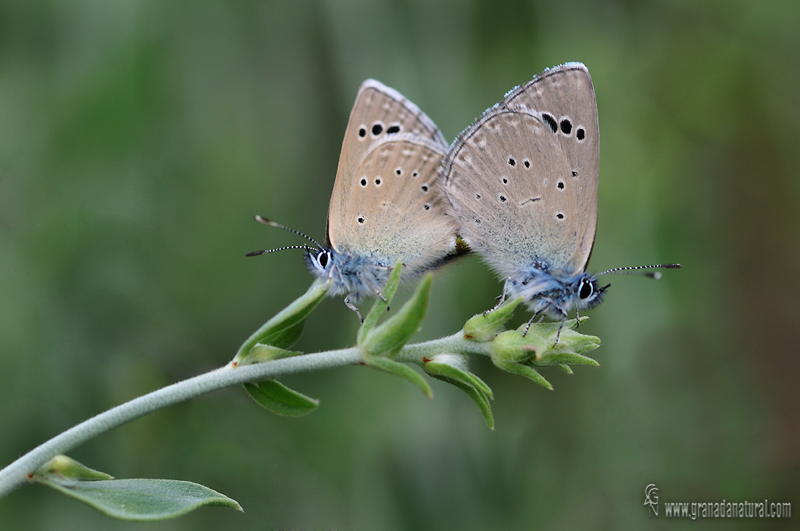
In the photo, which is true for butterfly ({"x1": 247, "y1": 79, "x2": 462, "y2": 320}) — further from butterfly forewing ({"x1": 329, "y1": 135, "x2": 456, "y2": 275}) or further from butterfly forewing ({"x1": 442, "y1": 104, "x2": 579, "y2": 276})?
butterfly forewing ({"x1": 442, "y1": 104, "x2": 579, "y2": 276})

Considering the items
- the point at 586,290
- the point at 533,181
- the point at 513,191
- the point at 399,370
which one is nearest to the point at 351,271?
the point at 513,191

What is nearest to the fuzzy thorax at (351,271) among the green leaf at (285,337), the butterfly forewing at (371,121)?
the butterfly forewing at (371,121)


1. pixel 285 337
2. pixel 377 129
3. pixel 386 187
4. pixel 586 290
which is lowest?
pixel 586 290

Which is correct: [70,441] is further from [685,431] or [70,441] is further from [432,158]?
[685,431]

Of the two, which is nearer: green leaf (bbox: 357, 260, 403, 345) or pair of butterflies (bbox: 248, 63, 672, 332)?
green leaf (bbox: 357, 260, 403, 345)

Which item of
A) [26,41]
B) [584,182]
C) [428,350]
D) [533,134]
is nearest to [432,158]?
[533,134]

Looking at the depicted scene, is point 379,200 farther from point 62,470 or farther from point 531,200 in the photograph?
point 62,470

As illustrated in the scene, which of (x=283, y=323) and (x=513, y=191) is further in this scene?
(x=513, y=191)

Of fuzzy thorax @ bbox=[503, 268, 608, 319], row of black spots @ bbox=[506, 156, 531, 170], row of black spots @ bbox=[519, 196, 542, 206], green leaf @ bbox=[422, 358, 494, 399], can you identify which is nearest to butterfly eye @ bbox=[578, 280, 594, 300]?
fuzzy thorax @ bbox=[503, 268, 608, 319]
